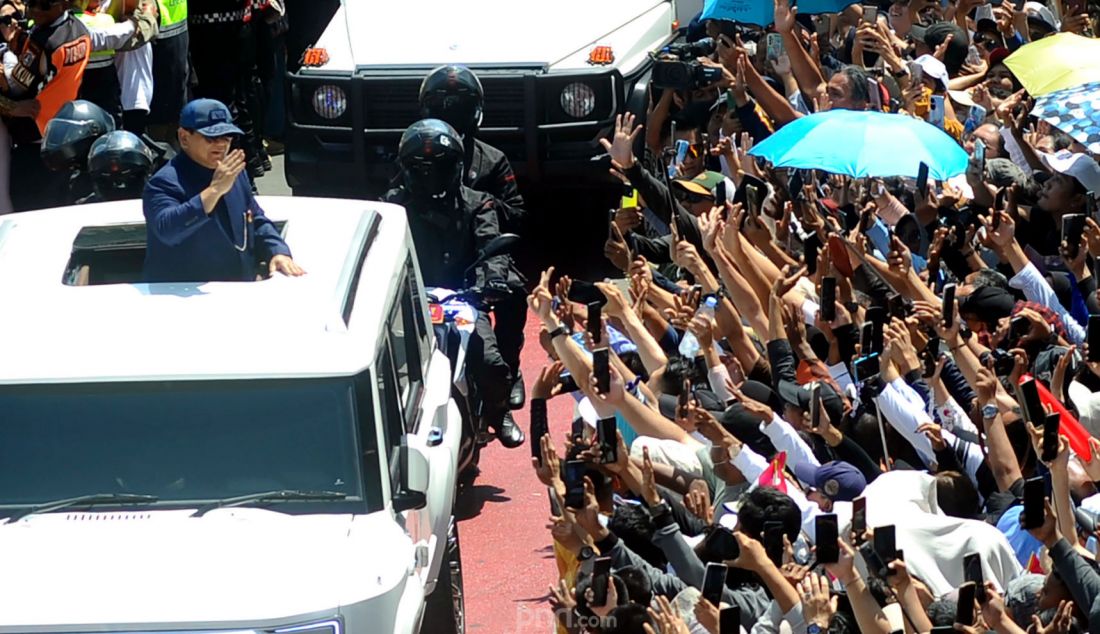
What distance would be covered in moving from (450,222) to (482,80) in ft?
10.7

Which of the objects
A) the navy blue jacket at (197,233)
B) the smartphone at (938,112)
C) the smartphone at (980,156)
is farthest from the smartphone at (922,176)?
the navy blue jacket at (197,233)

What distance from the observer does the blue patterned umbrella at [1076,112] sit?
29.8 ft

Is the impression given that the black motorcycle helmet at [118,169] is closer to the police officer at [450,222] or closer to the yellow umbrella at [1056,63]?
the police officer at [450,222]

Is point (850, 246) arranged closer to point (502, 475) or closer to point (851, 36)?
point (502, 475)

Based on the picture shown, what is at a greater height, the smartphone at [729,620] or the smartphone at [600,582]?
the smartphone at [729,620]

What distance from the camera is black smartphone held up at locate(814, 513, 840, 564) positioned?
5.41 meters

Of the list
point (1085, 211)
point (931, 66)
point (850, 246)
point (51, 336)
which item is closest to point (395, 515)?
point (51, 336)

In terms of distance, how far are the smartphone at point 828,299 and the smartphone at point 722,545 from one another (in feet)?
6.17

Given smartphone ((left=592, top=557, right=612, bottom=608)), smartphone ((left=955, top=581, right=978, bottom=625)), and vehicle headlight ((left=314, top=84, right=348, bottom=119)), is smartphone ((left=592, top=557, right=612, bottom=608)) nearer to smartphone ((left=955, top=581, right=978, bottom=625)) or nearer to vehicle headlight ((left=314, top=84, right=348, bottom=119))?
smartphone ((left=955, top=581, right=978, bottom=625))

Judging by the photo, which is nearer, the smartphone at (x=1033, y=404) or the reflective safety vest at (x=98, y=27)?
the smartphone at (x=1033, y=404)

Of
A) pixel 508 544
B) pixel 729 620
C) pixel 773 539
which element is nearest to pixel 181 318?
pixel 773 539

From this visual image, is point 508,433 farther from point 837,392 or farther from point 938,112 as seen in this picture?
point 938,112

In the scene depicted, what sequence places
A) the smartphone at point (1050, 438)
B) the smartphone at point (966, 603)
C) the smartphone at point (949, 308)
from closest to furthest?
the smartphone at point (966, 603), the smartphone at point (1050, 438), the smartphone at point (949, 308)

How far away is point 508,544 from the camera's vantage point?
897 centimetres
